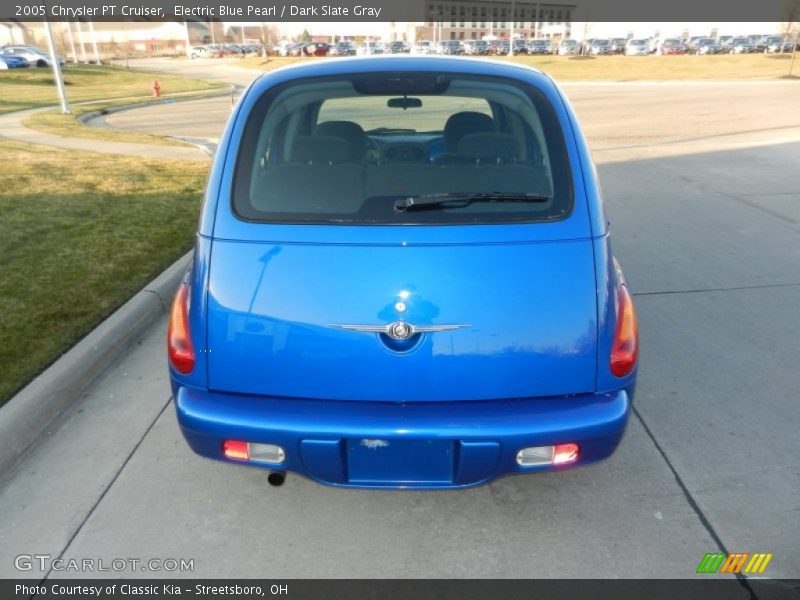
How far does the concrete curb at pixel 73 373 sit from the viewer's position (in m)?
3.03

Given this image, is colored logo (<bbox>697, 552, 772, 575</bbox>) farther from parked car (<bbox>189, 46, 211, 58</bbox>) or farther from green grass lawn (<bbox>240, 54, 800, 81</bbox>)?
parked car (<bbox>189, 46, 211, 58</bbox>)

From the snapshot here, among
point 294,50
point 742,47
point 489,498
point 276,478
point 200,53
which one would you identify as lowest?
point 200,53

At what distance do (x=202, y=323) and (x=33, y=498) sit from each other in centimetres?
129

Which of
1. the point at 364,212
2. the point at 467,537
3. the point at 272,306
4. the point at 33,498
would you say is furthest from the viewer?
the point at 33,498

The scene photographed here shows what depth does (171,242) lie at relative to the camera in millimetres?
5777

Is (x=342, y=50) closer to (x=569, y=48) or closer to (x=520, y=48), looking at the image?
(x=520, y=48)

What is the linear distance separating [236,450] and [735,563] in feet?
6.17

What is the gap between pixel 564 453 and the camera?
88.4 inches

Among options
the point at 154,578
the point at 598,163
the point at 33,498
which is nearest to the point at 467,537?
the point at 154,578

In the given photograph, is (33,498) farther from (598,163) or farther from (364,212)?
(598,163)

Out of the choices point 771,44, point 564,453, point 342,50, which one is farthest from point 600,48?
point 564,453

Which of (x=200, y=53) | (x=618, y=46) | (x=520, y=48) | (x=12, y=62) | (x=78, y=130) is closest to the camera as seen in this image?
(x=78, y=130)

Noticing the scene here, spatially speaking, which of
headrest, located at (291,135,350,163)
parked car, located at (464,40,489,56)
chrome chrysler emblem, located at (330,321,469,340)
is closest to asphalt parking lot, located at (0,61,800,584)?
chrome chrysler emblem, located at (330,321,469,340)
